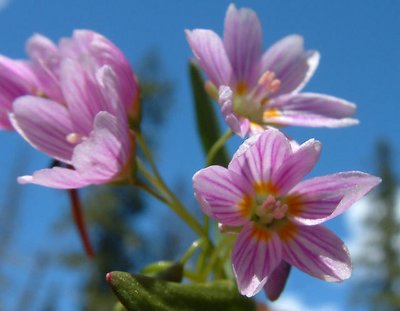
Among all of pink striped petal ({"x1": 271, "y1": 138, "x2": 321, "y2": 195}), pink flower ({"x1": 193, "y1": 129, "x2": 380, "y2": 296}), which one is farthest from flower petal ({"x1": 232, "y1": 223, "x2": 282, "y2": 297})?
pink striped petal ({"x1": 271, "y1": 138, "x2": 321, "y2": 195})

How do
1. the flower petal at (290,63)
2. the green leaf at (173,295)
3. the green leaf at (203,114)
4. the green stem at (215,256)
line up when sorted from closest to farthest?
the green leaf at (173,295)
the green stem at (215,256)
the flower petal at (290,63)
the green leaf at (203,114)

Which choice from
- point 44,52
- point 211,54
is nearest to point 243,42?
point 211,54

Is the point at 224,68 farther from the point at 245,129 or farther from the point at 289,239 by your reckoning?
the point at 289,239

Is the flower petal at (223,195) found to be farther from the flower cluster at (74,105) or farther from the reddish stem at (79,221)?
the reddish stem at (79,221)

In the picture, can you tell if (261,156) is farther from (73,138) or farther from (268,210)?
(73,138)

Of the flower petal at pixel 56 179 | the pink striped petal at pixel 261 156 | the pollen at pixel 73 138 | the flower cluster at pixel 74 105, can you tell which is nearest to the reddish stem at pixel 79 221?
the flower cluster at pixel 74 105

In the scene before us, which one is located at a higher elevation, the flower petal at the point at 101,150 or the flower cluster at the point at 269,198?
the flower petal at the point at 101,150

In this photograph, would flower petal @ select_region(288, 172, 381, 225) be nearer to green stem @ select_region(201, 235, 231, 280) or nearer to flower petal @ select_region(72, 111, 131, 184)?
green stem @ select_region(201, 235, 231, 280)
